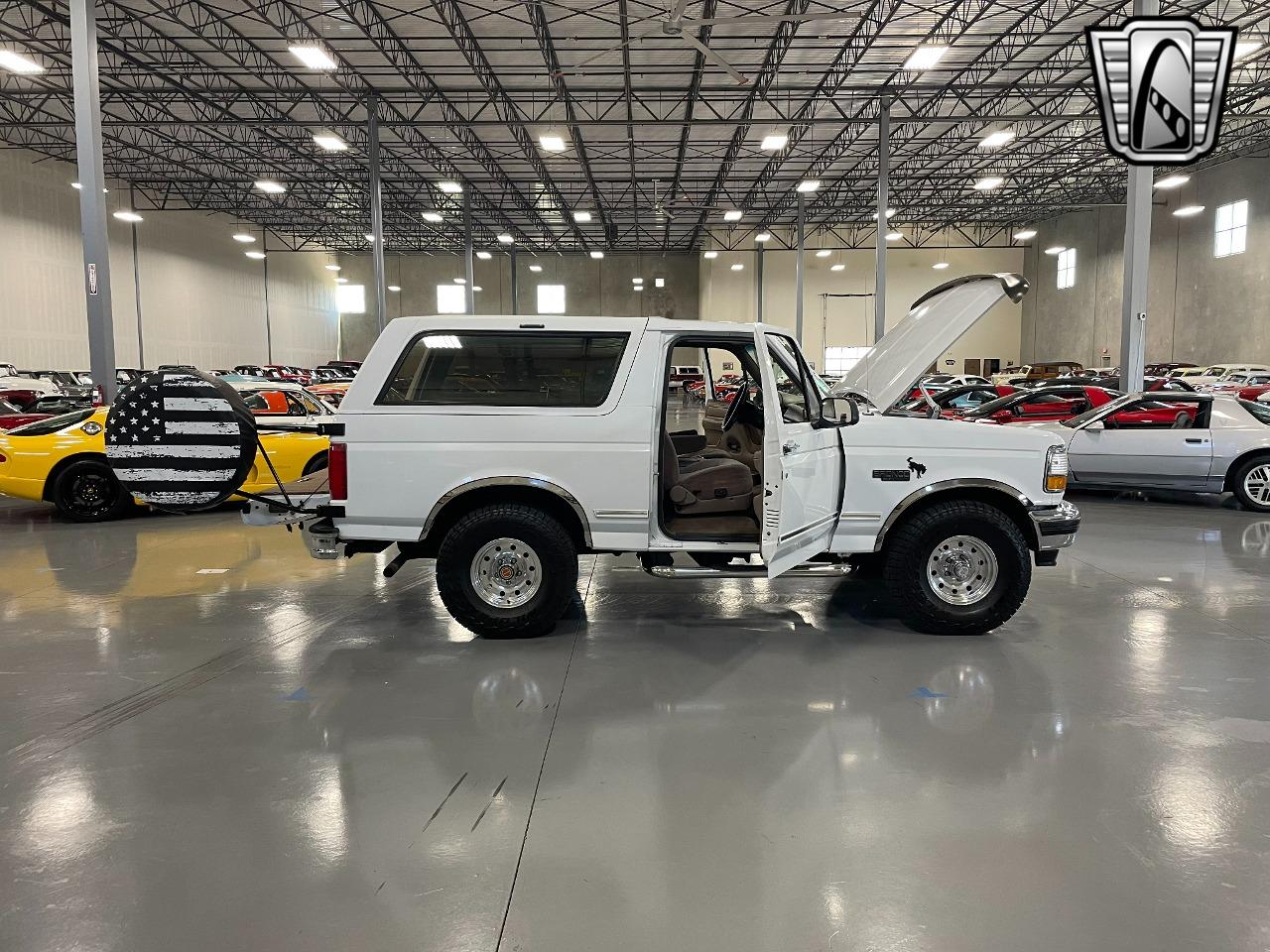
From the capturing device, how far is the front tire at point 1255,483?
10.6m

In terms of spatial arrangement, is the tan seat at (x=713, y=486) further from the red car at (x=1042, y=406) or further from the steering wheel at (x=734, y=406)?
the red car at (x=1042, y=406)

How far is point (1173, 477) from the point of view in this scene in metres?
10.8

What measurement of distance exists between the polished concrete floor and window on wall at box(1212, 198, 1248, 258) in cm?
2819

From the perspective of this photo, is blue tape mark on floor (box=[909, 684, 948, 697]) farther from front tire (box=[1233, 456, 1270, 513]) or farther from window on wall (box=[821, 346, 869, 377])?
window on wall (box=[821, 346, 869, 377])

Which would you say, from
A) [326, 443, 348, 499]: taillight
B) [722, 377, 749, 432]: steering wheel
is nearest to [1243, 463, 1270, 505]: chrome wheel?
[722, 377, 749, 432]: steering wheel

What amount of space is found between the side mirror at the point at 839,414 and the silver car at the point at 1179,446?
23.7ft

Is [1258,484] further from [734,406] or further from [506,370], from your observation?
[506,370]

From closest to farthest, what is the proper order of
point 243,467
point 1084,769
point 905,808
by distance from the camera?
point 905,808 < point 1084,769 < point 243,467

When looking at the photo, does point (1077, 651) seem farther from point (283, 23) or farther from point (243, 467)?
point (283, 23)

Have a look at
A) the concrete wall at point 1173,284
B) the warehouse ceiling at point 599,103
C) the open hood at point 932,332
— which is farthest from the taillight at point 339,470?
the concrete wall at point 1173,284

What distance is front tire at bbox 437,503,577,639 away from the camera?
5402mm

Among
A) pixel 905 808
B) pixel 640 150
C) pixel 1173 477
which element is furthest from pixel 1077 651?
pixel 640 150

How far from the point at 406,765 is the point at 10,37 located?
23.4 m

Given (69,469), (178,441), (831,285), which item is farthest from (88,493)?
(831,285)
